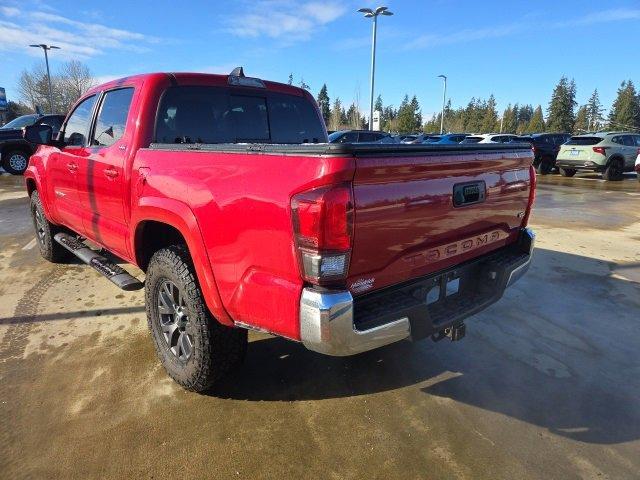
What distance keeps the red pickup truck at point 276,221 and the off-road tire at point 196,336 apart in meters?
0.01

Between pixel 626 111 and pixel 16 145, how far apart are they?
91.7 metres

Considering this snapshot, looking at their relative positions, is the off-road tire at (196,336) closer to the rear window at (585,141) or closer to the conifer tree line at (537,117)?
the rear window at (585,141)

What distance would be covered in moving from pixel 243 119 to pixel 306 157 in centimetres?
196

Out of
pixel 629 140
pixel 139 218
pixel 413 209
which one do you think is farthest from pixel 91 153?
pixel 629 140

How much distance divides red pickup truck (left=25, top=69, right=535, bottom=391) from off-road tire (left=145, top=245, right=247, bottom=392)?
0.03ft

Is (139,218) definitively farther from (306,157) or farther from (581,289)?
(581,289)

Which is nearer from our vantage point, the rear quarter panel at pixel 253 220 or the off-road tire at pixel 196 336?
the rear quarter panel at pixel 253 220

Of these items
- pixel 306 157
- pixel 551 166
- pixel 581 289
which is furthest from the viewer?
pixel 551 166

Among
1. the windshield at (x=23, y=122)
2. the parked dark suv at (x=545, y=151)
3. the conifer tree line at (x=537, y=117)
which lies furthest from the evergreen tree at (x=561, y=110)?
the windshield at (x=23, y=122)

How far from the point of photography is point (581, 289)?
182 inches

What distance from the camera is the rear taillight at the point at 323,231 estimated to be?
1865 mm

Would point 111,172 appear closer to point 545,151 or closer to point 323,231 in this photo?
point 323,231

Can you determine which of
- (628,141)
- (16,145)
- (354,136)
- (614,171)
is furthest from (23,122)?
(628,141)

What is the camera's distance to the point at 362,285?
214 centimetres
